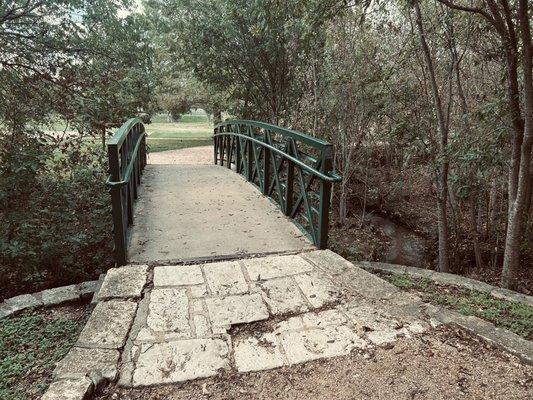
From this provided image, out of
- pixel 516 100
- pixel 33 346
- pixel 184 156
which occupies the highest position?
pixel 516 100

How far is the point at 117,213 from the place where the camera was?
360 centimetres

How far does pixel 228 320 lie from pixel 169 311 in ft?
1.47

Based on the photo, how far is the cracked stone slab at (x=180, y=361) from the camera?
223 cm

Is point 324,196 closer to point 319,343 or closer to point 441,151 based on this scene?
point 319,343

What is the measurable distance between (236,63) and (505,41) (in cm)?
721

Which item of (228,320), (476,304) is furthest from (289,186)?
(228,320)

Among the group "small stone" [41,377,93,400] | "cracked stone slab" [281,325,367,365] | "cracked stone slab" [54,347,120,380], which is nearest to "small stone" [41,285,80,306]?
"cracked stone slab" [54,347,120,380]

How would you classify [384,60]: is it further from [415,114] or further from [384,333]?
[384,333]

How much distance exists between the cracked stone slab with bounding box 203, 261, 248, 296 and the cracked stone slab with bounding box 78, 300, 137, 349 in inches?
25.9

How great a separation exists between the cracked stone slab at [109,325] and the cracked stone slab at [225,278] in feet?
2.16

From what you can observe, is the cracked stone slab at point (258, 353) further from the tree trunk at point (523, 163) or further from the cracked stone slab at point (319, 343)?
the tree trunk at point (523, 163)

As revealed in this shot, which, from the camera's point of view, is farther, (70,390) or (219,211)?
(219,211)

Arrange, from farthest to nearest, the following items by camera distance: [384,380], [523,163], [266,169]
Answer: [266,169]
[523,163]
[384,380]

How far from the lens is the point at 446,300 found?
11.9 ft
